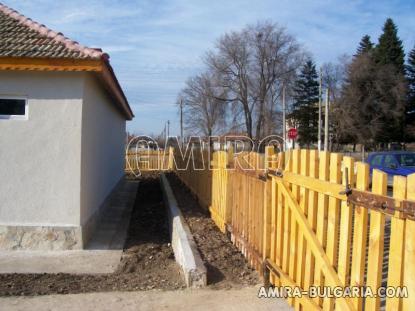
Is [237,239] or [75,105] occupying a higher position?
[75,105]

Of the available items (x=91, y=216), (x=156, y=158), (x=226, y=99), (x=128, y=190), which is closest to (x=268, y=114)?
(x=226, y=99)

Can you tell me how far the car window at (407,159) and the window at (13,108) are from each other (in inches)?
579

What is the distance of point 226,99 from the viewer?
217ft

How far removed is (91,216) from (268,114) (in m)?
56.5

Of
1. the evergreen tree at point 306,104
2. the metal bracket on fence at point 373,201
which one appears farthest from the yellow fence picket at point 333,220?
the evergreen tree at point 306,104

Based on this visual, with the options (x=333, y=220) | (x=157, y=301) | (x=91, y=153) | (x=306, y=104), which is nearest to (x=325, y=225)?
(x=333, y=220)

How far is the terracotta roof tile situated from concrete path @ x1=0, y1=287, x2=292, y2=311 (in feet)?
13.2

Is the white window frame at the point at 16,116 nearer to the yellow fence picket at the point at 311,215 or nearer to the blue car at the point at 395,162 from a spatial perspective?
the yellow fence picket at the point at 311,215

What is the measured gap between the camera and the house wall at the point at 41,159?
811 cm

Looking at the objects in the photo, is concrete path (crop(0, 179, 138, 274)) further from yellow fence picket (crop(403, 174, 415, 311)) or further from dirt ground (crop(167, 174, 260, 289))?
yellow fence picket (crop(403, 174, 415, 311))

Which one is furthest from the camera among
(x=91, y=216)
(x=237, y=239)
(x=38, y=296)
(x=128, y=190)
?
(x=128, y=190)

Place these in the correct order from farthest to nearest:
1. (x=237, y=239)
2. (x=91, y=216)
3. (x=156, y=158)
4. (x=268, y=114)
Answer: (x=268, y=114)
(x=156, y=158)
(x=91, y=216)
(x=237, y=239)

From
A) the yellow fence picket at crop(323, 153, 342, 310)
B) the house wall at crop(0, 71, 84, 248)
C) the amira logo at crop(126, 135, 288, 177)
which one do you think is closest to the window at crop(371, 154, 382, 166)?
the amira logo at crop(126, 135, 288, 177)

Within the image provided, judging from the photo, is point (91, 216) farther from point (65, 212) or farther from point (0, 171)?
point (0, 171)
